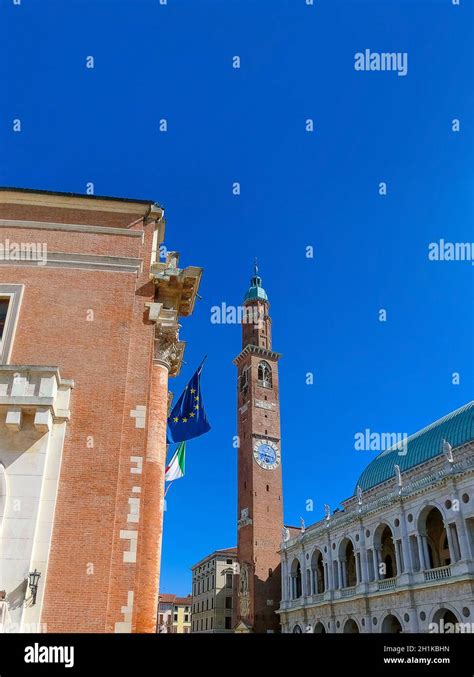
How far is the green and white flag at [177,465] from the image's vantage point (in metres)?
17.8

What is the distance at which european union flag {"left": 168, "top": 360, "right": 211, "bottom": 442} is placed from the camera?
17234 millimetres

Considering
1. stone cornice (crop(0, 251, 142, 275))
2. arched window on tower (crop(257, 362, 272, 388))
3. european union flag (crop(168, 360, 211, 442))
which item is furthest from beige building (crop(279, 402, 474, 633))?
stone cornice (crop(0, 251, 142, 275))

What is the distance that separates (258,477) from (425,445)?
968 inches

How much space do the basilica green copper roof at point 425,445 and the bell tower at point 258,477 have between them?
13228 millimetres

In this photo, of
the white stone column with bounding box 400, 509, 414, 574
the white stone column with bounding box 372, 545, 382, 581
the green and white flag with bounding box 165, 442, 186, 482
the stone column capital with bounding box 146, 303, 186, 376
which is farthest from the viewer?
the white stone column with bounding box 372, 545, 382, 581

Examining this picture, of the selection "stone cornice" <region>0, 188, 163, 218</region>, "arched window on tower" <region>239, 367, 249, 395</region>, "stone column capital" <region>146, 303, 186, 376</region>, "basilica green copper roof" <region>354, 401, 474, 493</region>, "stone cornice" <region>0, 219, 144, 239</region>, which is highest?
"arched window on tower" <region>239, 367, 249, 395</region>

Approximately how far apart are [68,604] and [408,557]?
37.6 m

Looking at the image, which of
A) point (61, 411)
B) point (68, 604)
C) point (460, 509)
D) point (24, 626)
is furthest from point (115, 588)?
point (460, 509)

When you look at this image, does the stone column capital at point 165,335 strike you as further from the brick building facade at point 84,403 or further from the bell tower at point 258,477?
the bell tower at point 258,477

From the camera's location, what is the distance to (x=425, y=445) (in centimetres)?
5353

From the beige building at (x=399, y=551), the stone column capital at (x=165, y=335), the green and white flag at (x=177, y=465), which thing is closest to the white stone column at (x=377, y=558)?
the beige building at (x=399, y=551)

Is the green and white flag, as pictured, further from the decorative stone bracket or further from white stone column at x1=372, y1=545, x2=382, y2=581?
white stone column at x1=372, y1=545, x2=382, y2=581

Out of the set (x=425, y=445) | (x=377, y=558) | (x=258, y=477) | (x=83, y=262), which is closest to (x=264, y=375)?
(x=258, y=477)
